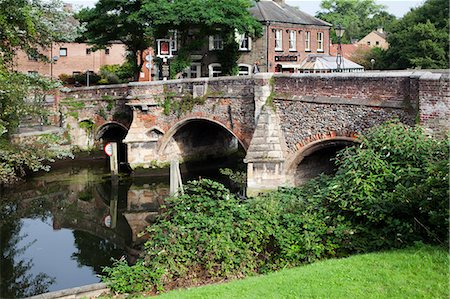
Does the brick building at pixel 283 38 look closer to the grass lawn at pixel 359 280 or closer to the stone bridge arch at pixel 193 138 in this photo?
the stone bridge arch at pixel 193 138

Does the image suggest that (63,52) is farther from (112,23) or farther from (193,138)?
(193,138)

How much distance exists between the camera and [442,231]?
339 inches

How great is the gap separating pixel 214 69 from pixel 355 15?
65.1m

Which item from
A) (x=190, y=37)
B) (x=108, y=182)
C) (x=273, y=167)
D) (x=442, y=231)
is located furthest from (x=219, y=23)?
(x=442, y=231)

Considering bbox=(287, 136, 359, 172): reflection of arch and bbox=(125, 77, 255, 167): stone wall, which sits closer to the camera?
bbox=(287, 136, 359, 172): reflection of arch

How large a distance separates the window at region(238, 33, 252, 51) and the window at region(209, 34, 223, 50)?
51.6 inches

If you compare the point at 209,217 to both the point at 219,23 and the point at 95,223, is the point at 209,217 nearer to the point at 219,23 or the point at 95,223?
the point at 95,223

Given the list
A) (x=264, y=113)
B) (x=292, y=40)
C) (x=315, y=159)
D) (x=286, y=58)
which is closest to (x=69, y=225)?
(x=264, y=113)

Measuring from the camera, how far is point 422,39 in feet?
127

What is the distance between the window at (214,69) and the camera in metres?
36.0

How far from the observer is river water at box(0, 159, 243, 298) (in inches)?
580

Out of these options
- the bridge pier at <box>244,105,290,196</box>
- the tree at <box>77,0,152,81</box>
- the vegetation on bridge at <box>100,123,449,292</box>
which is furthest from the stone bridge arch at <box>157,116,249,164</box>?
the vegetation on bridge at <box>100,123,449,292</box>

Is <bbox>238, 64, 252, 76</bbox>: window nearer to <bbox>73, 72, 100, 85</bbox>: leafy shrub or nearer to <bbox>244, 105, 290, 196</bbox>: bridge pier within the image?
<bbox>73, 72, 100, 85</bbox>: leafy shrub

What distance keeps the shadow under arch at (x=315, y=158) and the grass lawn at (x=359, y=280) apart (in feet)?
27.3
